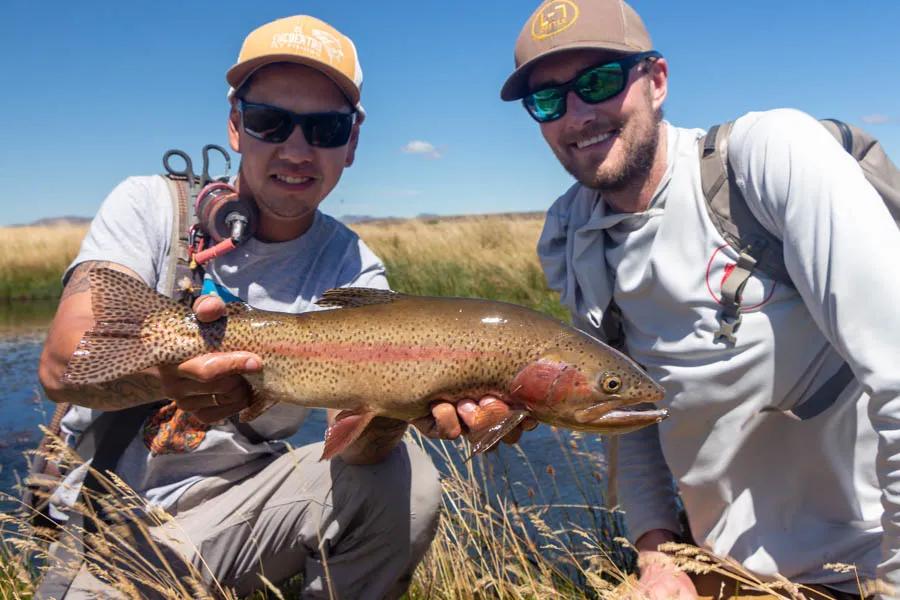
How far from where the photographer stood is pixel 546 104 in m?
3.94

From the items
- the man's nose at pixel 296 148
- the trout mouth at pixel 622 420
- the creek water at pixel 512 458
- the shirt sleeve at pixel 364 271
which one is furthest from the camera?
the creek water at pixel 512 458

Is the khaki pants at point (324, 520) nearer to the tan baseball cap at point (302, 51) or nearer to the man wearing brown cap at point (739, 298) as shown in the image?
the man wearing brown cap at point (739, 298)

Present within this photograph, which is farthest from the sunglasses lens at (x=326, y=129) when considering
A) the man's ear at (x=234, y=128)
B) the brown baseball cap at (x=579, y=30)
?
the brown baseball cap at (x=579, y=30)

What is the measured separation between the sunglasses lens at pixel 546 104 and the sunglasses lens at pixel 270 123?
1267 mm

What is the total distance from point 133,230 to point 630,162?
2.49 meters

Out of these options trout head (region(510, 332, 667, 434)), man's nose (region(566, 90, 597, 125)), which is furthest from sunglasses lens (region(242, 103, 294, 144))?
trout head (region(510, 332, 667, 434))

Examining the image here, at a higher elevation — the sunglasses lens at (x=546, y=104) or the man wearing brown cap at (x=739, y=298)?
the sunglasses lens at (x=546, y=104)

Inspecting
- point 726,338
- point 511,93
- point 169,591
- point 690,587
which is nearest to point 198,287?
point 169,591

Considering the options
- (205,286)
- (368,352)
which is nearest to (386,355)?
(368,352)

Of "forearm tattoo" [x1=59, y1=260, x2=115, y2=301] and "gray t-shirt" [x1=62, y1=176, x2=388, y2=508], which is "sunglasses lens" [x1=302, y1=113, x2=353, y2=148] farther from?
"forearm tattoo" [x1=59, y1=260, x2=115, y2=301]

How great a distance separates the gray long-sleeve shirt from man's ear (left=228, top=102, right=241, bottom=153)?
1937 mm

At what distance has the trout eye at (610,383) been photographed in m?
3.19

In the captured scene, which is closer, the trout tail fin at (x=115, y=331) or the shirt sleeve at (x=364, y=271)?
the trout tail fin at (x=115, y=331)

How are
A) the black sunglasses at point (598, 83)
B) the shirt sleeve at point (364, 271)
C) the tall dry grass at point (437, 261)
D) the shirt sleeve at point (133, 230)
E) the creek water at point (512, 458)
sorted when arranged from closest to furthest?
the black sunglasses at point (598, 83), the shirt sleeve at point (133, 230), the shirt sleeve at point (364, 271), the creek water at point (512, 458), the tall dry grass at point (437, 261)
